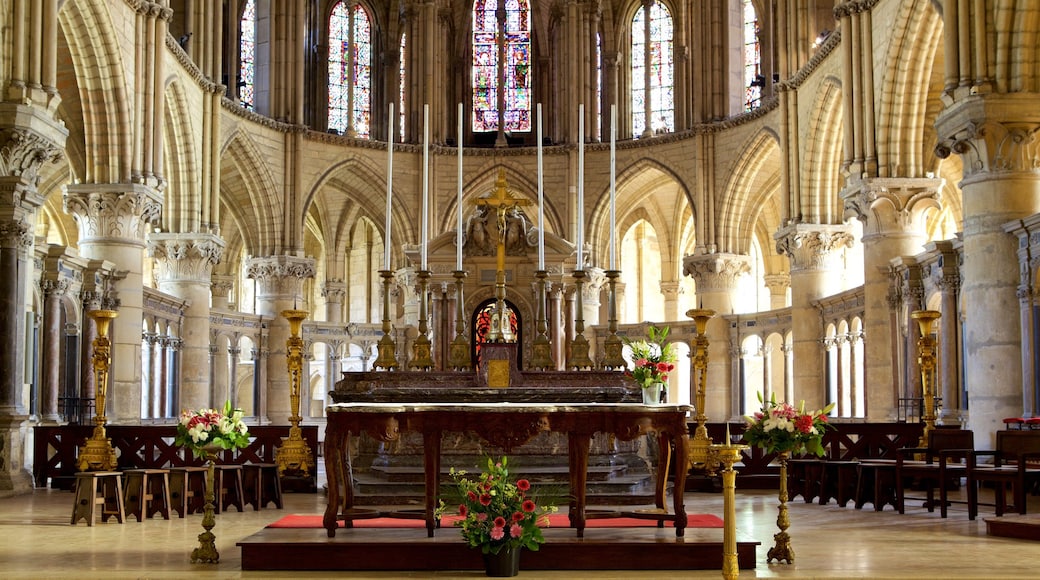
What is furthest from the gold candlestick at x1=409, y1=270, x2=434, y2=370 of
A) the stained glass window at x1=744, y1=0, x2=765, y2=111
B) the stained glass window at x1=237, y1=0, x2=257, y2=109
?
the stained glass window at x1=744, y1=0, x2=765, y2=111

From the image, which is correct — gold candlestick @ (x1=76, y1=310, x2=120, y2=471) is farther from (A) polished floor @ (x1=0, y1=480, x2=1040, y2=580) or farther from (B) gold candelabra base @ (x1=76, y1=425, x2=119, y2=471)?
(A) polished floor @ (x1=0, y1=480, x2=1040, y2=580)

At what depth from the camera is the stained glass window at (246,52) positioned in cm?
3312

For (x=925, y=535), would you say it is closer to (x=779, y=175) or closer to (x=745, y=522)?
(x=745, y=522)

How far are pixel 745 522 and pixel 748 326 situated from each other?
20.3 meters

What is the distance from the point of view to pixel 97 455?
1397cm

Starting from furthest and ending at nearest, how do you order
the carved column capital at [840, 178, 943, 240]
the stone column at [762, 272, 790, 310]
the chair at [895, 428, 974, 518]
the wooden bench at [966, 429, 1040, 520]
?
the stone column at [762, 272, 790, 310]
the carved column capital at [840, 178, 943, 240]
the chair at [895, 428, 974, 518]
the wooden bench at [966, 429, 1040, 520]

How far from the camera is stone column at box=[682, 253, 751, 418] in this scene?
32.1 meters

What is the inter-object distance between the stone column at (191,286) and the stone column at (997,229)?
17.3 metres

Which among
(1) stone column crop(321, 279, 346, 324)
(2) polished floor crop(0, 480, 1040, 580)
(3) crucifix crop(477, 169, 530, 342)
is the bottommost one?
(2) polished floor crop(0, 480, 1040, 580)

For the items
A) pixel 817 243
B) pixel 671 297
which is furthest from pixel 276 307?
pixel 817 243

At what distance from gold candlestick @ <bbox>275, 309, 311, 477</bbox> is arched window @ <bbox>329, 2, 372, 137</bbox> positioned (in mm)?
21732

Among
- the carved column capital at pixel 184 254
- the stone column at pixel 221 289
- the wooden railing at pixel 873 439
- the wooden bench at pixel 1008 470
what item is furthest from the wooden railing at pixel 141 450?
the stone column at pixel 221 289

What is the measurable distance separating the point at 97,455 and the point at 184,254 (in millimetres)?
14312

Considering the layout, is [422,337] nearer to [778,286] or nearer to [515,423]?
[515,423]
